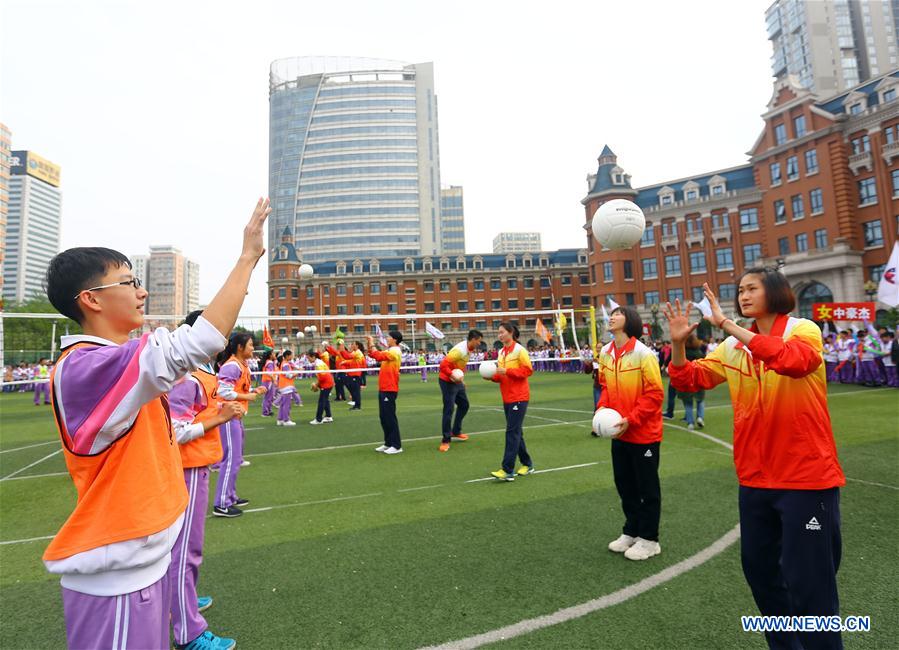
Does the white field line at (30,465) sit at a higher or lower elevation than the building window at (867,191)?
lower

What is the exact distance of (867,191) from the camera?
121 feet

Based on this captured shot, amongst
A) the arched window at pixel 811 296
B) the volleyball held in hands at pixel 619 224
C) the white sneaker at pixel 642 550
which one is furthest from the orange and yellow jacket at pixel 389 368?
the arched window at pixel 811 296

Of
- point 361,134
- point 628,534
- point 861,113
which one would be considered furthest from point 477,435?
point 361,134

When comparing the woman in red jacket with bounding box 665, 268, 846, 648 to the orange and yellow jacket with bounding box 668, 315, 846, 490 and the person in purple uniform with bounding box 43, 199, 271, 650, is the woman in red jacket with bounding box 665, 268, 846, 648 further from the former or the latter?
the person in purple uniform with bounding box 43, 199, 271, 650

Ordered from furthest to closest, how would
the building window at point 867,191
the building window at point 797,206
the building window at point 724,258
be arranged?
1. the building window at point 724,258
2. the building window at point 797,206
3. the building window at point 867,191

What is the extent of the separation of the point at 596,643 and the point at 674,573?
1.34 meters

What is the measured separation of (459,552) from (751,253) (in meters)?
54.2

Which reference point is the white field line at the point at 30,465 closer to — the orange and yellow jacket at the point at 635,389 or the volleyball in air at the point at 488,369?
the volleyball in air at the point at 488,369

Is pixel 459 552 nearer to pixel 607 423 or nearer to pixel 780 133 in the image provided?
pixel 607 423

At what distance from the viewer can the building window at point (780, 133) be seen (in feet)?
138

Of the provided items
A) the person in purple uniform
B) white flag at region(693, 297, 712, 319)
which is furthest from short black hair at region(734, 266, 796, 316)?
the person in purple uniform

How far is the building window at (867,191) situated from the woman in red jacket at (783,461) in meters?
46.8

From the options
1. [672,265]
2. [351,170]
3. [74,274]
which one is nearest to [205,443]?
[74,274]

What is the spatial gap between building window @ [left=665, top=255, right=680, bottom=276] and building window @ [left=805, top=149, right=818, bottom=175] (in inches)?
581
